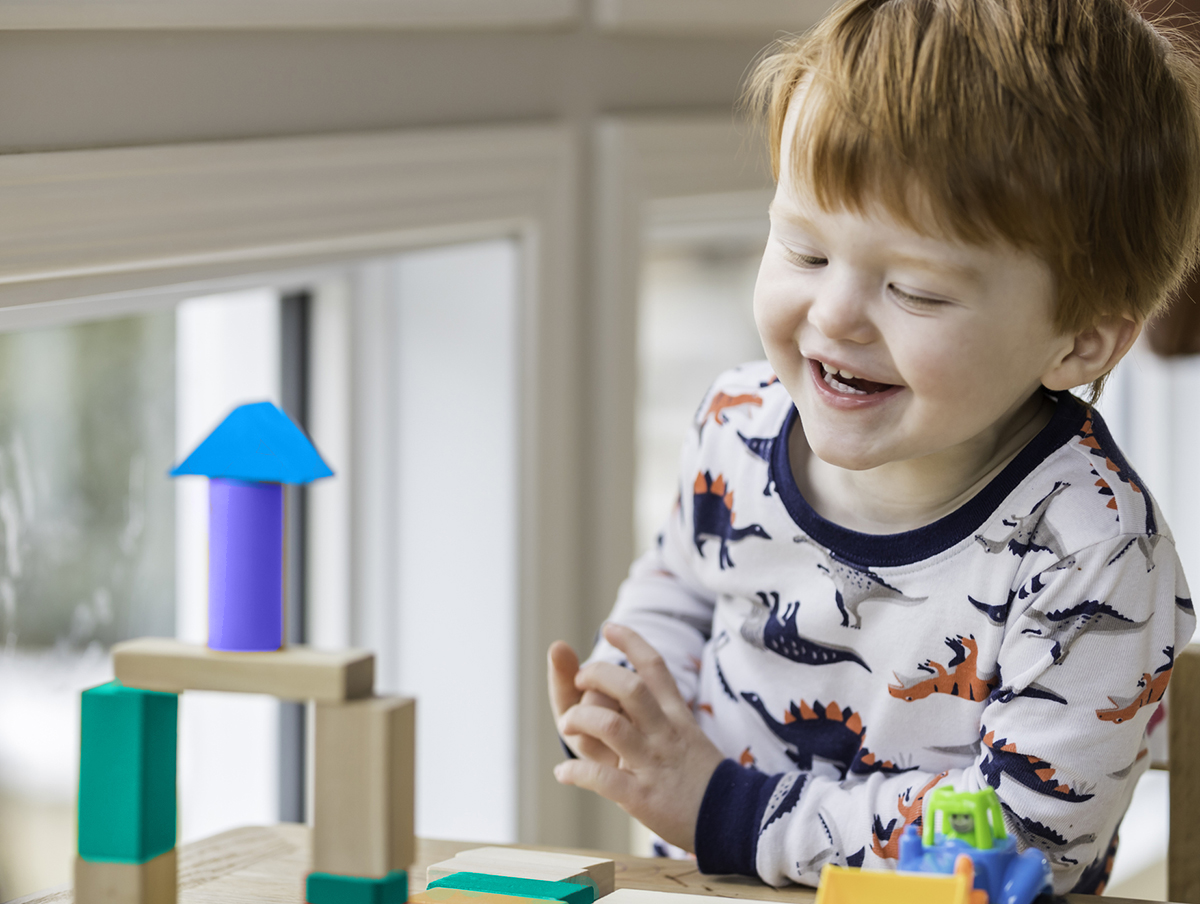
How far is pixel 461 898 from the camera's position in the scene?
0.61m

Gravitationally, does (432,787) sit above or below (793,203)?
below

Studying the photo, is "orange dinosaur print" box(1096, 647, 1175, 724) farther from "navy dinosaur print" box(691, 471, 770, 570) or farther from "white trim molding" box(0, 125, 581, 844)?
"white trim molding" box(0, 125, 581, 844)

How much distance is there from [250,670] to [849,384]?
0.32 metres

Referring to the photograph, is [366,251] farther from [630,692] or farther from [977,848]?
Result: [977,848]

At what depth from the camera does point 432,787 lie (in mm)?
1345

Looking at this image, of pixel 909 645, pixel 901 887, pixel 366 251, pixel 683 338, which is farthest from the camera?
pixel 683 338

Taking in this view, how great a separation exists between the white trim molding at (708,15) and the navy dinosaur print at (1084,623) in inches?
29.9

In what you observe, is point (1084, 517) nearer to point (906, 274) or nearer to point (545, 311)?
point (906, 274)

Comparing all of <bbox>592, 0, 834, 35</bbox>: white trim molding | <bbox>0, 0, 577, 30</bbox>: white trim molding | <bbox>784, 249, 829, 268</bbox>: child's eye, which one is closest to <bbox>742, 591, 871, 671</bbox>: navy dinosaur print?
<bbox>784, 249, 829, 268</bbox>: child's eye

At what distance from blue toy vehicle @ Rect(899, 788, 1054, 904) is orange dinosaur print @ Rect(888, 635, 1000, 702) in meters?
0.15

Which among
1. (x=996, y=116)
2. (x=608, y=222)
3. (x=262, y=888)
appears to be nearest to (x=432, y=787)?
(x=608, y=222)

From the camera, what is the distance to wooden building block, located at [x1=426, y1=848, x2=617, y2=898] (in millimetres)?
643

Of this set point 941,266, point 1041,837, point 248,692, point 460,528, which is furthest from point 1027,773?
point 460,528

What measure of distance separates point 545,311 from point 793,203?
2.01ft
